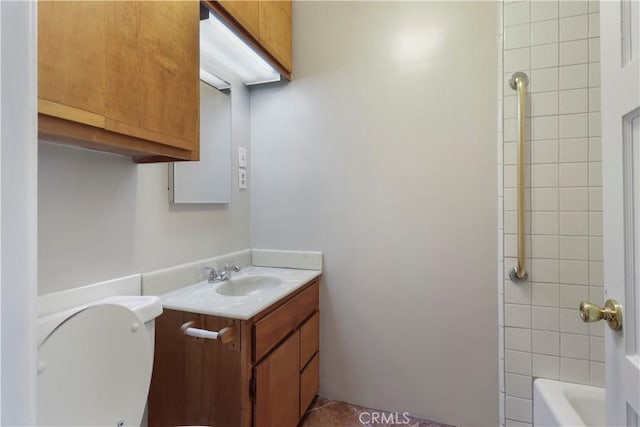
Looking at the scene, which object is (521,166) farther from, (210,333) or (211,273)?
(211,273)

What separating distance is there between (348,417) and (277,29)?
7.34 ft

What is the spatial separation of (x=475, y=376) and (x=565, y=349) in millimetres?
467

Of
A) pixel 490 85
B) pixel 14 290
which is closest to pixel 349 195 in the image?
pixel 490 85

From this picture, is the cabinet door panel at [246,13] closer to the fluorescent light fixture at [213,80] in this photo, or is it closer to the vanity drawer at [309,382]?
the fluorescent light fixture at [213,80]

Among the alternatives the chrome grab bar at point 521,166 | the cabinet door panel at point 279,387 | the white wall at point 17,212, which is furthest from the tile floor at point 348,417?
the white wall at point 17,212

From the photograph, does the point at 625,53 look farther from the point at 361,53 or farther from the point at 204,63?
the point at 204,63

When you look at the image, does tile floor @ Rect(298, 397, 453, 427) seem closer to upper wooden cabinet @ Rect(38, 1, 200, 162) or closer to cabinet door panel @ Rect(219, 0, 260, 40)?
upper wooden cabinet @ Rect(38, 1, 200, 162)

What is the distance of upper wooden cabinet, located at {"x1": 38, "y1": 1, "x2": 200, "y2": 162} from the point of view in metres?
0.70

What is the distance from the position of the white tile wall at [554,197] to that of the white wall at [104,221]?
155cm

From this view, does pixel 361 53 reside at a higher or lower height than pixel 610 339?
higher

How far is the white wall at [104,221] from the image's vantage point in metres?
0.98

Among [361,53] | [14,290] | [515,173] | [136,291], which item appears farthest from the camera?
[361,53]

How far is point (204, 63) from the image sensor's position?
1.65m

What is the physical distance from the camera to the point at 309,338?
5.58 ft
